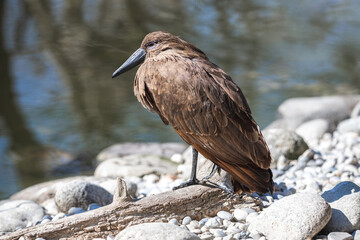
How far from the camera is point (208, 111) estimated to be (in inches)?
153

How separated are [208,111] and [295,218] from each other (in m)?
0.94

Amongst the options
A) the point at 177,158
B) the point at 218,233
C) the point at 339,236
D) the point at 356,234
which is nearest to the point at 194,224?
the point at 218,233

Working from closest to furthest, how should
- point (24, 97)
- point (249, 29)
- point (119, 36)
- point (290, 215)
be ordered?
point (290, 215) → point (24, 97) → point (119, 36) → point (249, 29)

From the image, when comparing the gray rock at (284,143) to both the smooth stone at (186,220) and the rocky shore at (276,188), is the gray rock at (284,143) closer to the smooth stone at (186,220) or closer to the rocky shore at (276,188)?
the rocky shore at (276,188)

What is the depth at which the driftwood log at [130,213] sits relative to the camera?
11.8 feet

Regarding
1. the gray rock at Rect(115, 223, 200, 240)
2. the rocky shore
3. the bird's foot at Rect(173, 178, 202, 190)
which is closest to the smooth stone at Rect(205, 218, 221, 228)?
the rocky shore

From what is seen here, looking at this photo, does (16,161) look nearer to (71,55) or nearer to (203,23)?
(71,55)

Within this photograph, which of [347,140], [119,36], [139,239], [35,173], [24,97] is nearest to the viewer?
[139,239]

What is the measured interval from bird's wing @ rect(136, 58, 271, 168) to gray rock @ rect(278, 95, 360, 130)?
3.47 m

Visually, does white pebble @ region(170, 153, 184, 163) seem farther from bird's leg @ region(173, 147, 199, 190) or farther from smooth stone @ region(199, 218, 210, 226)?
smooth stone @ region(199, 218, 210, 226)

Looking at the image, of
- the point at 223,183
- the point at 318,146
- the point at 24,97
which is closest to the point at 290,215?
the point at 223,183

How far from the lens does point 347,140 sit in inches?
238

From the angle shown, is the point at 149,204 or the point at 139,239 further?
the point at 149,204

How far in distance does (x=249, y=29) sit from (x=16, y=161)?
21.7 ft
